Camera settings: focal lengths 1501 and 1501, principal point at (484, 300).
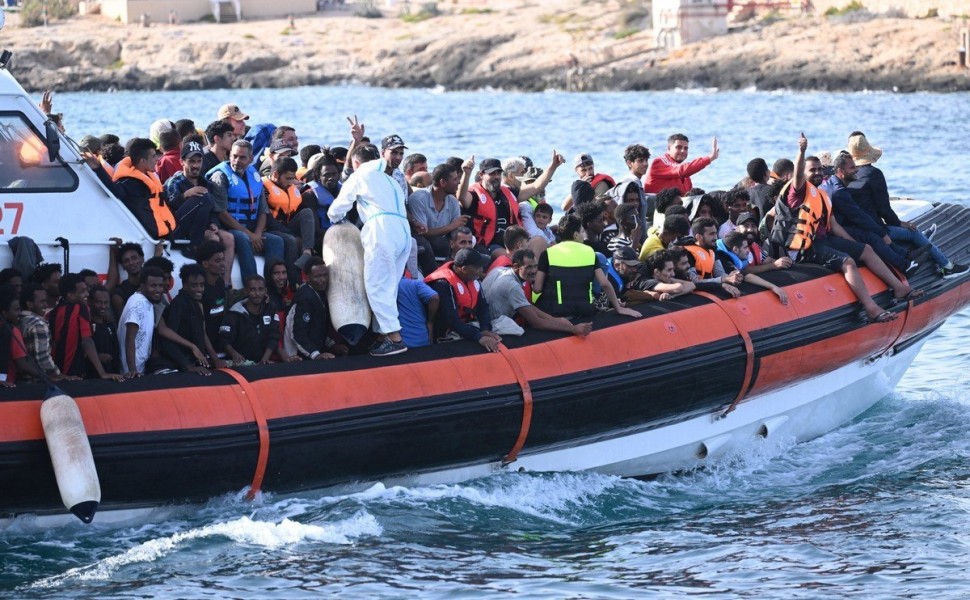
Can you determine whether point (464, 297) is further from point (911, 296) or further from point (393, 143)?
point (911, 296)

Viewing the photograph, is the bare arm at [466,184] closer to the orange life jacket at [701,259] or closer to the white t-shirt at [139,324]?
the orange life jacket at [701,259]

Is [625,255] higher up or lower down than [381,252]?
lower down

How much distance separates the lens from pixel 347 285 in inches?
356

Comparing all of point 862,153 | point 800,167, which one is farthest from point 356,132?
point 862,153

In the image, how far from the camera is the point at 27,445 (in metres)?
7.71

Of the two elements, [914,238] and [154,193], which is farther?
[914,238]

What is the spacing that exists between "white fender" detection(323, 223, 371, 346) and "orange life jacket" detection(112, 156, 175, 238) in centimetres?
96

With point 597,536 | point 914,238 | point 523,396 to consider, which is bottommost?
point 597,536

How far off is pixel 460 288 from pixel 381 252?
546 mm

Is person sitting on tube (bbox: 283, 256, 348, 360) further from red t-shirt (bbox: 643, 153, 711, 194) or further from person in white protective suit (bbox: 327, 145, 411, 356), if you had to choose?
red t-shirt (bbox: 643, 153, 711, 194)

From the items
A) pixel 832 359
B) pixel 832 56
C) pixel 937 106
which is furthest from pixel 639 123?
pixel 832 359

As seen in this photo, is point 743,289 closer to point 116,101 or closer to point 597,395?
point 597,395

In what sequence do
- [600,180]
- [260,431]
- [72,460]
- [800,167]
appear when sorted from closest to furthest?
[72,460], [260,431], [800,167], [600,180]

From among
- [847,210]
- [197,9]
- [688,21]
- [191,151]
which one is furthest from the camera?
[197,9]
